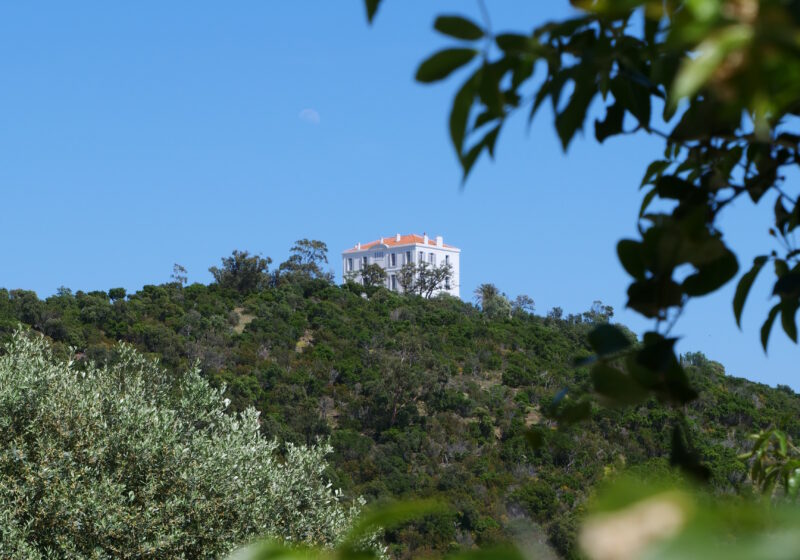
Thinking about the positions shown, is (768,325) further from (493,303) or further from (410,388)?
(493,303)

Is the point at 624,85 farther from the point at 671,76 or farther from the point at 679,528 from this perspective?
the point at 679,528

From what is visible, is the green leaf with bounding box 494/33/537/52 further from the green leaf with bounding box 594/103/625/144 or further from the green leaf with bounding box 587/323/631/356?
the green leaf with bounding box 594/103/625/144

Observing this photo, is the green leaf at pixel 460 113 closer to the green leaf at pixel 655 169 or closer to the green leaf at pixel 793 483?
the green leaf at pixel 655 169

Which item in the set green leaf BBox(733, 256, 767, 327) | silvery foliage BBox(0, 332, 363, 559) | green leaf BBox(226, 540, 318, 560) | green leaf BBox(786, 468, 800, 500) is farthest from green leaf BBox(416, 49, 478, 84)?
silvery foliage BBox(0, 332, 363, 559)

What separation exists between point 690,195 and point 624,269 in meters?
0.16

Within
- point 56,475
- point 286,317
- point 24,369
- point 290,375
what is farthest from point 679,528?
point 286,317

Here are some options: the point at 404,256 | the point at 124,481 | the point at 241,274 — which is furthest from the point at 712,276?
the point at 404,256

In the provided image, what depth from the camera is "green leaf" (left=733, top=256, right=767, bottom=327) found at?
101 cm

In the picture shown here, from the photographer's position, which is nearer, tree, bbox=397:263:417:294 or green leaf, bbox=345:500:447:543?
green leaf, bbox=345:500:447:543

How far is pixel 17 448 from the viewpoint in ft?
26.0

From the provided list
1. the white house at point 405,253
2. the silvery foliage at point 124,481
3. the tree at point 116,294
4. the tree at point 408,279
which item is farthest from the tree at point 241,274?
the white house at point 405,253

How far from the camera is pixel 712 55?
36cm

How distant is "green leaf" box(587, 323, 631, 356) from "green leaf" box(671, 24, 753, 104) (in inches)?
13.6

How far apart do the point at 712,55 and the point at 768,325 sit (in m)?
0.77
